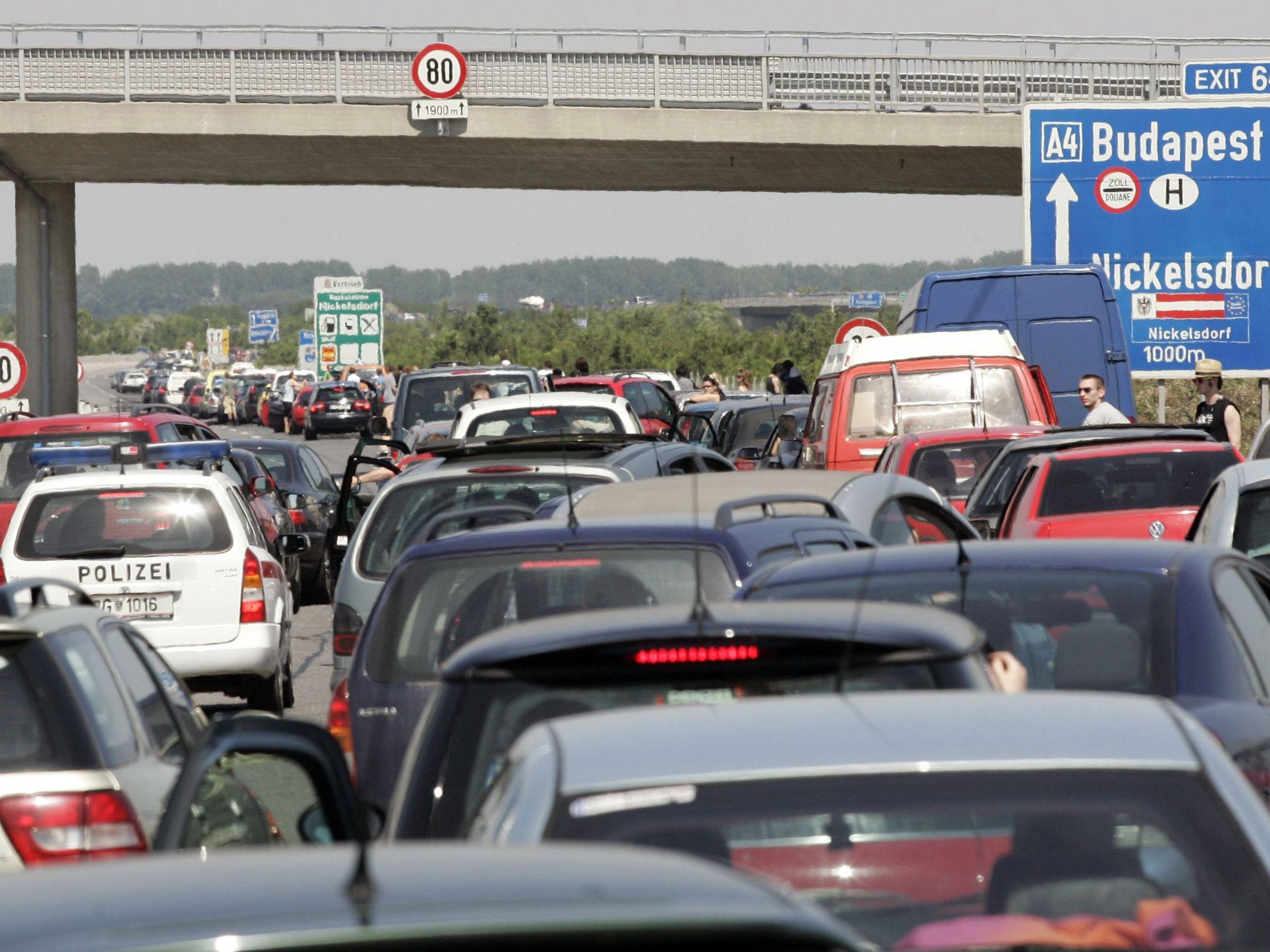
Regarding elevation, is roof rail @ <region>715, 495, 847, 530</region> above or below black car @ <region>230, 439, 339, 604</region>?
above

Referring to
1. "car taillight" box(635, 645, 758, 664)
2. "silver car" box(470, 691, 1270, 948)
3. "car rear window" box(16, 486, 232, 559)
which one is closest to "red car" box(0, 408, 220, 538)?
"car rear window" box(16, 486, 232, 559)

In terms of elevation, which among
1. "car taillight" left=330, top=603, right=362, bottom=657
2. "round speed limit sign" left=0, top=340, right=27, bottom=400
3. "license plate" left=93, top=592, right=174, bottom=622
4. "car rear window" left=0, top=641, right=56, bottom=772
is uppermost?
"round speed limit sign" left=0, top=340, right=27, bottom=400

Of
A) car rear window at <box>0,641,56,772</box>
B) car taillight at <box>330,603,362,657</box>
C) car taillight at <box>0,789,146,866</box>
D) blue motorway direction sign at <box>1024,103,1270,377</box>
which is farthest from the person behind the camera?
blue motorway direction sign at <box>1024,103,1270,377</box>

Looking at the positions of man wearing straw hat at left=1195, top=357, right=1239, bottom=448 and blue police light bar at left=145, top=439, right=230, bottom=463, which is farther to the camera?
man wearing straw hat at left=1195, top=357, right=1239, bottom=448

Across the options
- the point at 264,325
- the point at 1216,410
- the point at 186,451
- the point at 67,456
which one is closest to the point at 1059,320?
the point at 1216,410

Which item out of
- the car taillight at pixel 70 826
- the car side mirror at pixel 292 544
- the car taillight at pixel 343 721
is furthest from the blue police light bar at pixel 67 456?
the car taillight at pixel 70 826

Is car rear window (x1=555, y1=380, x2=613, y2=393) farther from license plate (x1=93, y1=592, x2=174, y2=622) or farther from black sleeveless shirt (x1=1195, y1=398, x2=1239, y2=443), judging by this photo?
license plate (x1=93, y1=592, x2=174, y2=622)

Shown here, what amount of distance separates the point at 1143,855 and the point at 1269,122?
2317 cm

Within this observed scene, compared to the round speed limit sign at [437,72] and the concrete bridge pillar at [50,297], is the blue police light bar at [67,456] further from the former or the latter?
the concrete bridge pillar at [50,297]

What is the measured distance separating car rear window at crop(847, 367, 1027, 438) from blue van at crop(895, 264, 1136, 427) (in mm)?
3603

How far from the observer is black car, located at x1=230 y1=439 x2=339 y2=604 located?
1991 cm

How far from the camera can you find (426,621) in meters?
6.73

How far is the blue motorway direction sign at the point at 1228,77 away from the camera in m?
27.9

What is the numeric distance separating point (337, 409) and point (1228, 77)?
3667cm
